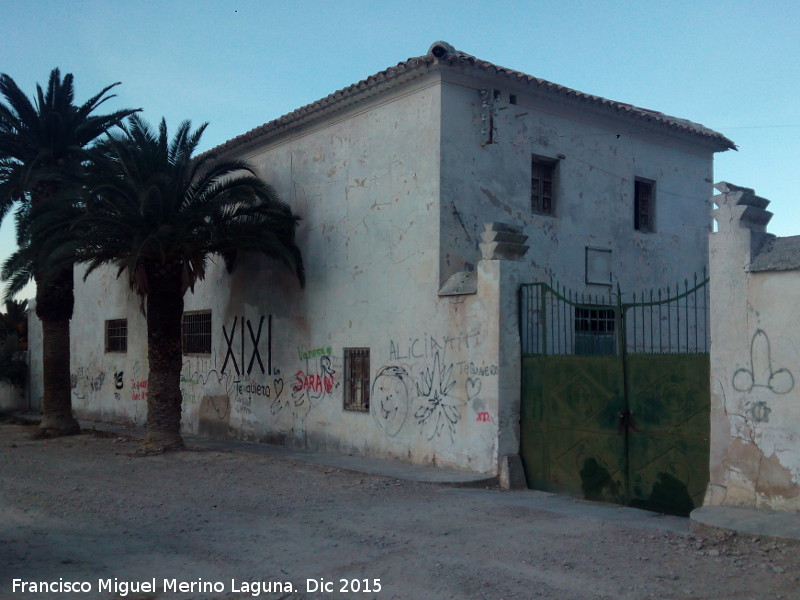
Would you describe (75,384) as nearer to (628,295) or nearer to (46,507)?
(46,507)

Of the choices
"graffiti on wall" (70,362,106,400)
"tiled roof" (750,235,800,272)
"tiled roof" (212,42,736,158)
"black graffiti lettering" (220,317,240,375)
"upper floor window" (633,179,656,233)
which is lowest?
"graffiti on wall" (70,362,106,400)

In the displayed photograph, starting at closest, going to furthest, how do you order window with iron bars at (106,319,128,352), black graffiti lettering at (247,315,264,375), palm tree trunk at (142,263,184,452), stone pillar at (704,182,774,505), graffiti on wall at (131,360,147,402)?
1. stone pillar at (704,182,774,505)
2. palm tree trunk at (142,263,184,452)
3. black graffiti lettering at (247,315,264,375)
4. graffiti on wall at (131,360,147,402)
5. window with iron bars at (106,319,128,352)

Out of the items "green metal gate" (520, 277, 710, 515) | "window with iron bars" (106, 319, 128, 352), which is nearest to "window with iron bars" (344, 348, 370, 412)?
"green metal gate" (520, 277, 710, 515)

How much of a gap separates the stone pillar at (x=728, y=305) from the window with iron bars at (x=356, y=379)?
21.5 feet

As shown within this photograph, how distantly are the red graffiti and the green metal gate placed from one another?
4.39 m

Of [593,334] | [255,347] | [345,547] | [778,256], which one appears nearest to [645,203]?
[593,334]

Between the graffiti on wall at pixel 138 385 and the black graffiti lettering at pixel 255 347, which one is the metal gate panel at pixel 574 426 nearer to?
the black graffiti lettering at pixel 255 347

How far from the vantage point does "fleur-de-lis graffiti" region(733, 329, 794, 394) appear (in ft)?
25.7

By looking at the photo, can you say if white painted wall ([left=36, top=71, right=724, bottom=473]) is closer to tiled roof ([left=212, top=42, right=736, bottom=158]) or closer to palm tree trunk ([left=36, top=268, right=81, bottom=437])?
tiled roof ([left=212, top=42, right=736, bottom=158])

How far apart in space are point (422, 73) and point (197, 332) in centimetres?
905

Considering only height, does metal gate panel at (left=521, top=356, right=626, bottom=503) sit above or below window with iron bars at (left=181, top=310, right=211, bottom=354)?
below

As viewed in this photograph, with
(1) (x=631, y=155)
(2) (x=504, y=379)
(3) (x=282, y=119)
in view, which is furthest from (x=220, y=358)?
(1) (x=631, y=155)

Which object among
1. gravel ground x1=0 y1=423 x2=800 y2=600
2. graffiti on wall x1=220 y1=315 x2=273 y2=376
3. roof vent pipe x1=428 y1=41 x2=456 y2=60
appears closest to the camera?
gravel ground x1=0 y1=423 x2=800 y2=600

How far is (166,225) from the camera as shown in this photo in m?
13.8
